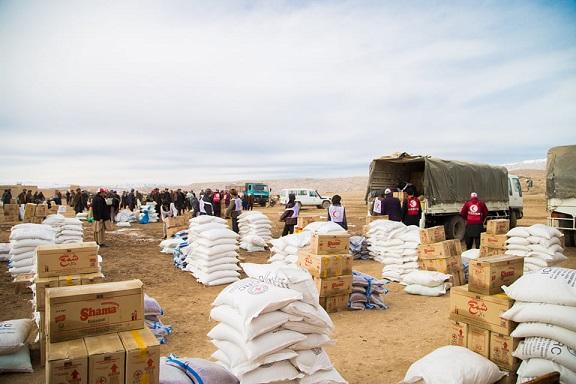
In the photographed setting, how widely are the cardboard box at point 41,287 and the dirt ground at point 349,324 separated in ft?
2.20

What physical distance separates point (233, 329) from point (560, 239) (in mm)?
8351

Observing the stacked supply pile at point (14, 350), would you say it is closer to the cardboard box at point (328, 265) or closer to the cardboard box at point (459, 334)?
the cardboard box at point (328, 265)

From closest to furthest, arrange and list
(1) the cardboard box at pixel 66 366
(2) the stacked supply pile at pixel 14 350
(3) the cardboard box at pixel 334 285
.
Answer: (1) the cardboard box at pixel 66 366
(2) the stacked supply pile at pixel 14 350
(3) the cardboard box at pixel 334 285

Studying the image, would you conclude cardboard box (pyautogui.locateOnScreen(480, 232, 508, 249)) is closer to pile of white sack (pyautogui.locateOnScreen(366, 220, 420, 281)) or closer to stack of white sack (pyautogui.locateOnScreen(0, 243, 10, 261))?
pile of white sack (pyautogui.locateOnScreen(366, 220, 420, 281))

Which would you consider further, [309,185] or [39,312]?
[309,185]

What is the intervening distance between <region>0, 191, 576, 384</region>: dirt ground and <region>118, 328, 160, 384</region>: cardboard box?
2.17 meters

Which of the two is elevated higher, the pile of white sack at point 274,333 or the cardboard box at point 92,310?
the cardboard box at point 92,310

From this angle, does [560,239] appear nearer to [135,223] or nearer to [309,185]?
[135,223]

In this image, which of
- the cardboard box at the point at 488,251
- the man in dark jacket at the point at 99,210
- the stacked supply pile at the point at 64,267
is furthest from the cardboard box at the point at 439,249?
the man in dark jacket at the point at 99,210

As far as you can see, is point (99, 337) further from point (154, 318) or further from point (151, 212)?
point (151, 212)

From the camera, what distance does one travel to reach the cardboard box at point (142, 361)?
7.70 feet

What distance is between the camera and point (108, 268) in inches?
364

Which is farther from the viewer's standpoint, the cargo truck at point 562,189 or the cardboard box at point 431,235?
the cargo truck at point 562,189

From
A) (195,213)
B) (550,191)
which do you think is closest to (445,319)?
(550,191)
